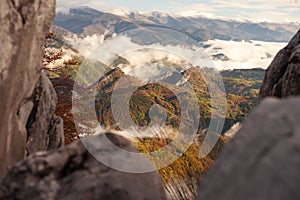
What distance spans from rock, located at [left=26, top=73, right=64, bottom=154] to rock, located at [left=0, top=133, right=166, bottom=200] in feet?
17.2

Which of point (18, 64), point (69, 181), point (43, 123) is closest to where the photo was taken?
point (69, 181)

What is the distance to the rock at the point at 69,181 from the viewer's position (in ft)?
28.6

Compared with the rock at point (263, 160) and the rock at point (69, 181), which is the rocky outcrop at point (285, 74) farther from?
the rock at point (69, 181)

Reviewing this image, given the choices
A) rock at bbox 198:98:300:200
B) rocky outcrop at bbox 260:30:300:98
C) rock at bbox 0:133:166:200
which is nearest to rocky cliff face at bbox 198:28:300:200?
rock at bbox 198:98:300:200

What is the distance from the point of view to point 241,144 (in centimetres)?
670

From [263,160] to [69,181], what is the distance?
17.8ft

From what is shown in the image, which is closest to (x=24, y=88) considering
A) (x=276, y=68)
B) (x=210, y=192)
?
(x=210, y=192)

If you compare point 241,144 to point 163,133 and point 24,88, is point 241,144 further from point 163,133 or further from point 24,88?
point 163,133

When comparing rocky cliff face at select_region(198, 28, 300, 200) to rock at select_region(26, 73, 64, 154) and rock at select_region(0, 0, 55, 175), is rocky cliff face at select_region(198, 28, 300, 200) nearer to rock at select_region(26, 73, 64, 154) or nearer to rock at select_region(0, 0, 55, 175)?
rock at select_region(0, 0, 55, 175)

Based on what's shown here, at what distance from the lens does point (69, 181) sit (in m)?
9.16

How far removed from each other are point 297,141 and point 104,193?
497 centimetres

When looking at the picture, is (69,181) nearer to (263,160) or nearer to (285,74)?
(263,160)

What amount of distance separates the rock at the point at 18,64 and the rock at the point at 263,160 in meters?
7.80

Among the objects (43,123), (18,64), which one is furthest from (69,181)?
(43,123)
